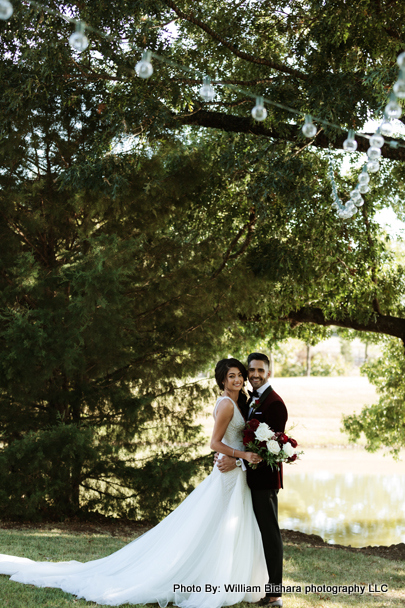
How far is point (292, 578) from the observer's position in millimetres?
5621

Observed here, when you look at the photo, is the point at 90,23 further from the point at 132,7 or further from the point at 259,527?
the point at 259,527

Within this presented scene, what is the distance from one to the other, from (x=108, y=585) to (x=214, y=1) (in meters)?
7.29

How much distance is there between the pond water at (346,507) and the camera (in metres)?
12.5

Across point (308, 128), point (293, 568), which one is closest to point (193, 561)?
point (293, 568)

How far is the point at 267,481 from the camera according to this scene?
174 inches

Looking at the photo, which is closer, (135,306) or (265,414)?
(265,414)

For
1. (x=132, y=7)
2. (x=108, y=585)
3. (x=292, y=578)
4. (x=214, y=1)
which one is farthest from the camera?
(x=214, y=1)

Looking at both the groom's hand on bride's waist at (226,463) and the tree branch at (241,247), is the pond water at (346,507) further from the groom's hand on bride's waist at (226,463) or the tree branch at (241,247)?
the groom's hand on bride's waist at (226,463)

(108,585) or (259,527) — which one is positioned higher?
(259,527)

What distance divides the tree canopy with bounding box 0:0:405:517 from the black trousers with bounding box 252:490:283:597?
373 cm

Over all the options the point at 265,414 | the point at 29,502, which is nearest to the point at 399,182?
the point at 265,414

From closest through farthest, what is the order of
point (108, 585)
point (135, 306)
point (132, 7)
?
point (108, 585) < point (132, 7) < point (135, 306)

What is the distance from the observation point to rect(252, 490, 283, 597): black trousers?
14.2 ft

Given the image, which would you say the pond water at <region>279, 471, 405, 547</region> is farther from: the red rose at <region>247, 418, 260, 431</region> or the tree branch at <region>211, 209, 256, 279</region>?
the red rose at <region>247, 418, 260, 431</region>
